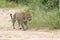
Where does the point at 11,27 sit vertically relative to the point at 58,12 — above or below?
below

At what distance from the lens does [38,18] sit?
42.0 feet

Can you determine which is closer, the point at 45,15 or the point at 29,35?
the point at 29,35

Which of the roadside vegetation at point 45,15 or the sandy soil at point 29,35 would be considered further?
the roadside vegetation at point 45,15

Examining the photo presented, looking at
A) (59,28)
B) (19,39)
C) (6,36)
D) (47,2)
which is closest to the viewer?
(19,39)

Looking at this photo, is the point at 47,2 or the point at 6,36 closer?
the point at 6,36

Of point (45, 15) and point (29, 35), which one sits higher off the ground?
point (45, 15)

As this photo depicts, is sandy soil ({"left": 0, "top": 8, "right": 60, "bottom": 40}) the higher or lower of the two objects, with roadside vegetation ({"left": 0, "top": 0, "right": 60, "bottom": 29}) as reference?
lower

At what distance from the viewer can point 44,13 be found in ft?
42.7

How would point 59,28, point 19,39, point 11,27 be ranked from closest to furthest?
point 19,39
point 59,28
point 11,27

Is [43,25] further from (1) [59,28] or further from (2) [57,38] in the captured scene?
(2) [57,38]

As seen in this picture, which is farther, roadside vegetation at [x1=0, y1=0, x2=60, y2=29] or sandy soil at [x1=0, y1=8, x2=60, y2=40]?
roadside vegetation at [x1=0, y1=0, x2=60, y2=29]

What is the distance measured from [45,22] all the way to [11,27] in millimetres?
1649

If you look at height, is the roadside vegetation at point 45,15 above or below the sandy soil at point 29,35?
above

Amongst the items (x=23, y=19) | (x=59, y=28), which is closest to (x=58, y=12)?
(x=59, y=28)
